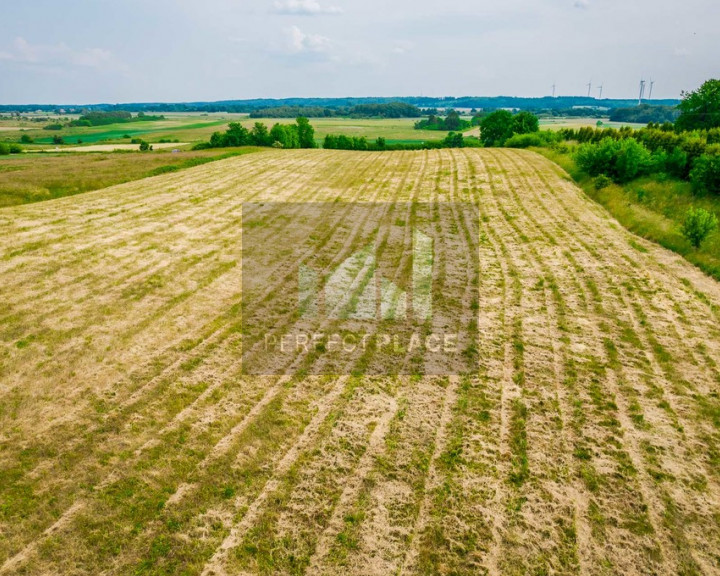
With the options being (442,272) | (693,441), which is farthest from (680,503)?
(442,272)

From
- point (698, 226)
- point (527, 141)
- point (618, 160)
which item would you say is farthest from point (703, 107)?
point (698, 226)

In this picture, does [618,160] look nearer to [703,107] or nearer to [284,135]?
[703,107]

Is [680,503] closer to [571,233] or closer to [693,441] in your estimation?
[693,441]
